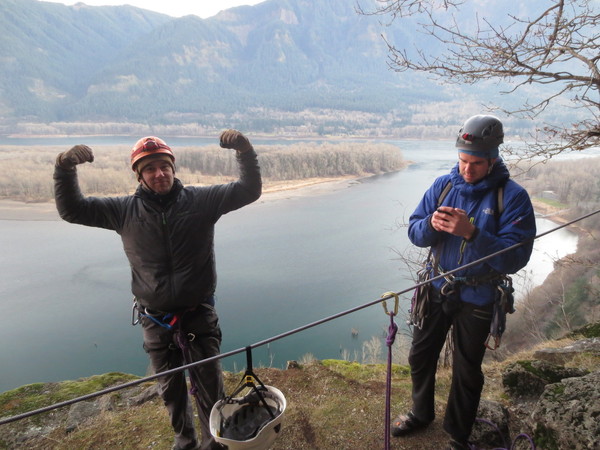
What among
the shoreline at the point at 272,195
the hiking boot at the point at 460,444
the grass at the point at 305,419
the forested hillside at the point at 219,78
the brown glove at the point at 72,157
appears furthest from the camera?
the forested hillside at the point at 219,78

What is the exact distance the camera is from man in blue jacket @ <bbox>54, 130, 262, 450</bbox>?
1.82 metres

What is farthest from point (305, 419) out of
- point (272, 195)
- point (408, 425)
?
point (272, 195)

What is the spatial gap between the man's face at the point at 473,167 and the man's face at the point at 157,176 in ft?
4.45

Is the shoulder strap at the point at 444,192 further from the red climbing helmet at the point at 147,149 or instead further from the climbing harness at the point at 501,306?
the red climbing helmet at the point at 147,149

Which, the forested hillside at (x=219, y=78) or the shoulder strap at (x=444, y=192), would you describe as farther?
the forested hillside at (x=219, y=78)

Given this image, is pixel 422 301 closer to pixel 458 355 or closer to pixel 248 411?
pixel 458 355

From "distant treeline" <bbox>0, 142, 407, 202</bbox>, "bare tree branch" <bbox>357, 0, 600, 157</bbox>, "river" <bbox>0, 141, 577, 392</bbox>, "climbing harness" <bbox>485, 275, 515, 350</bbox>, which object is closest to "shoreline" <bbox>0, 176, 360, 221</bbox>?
"distant treeline" <bbox>0, 142, 407, 202</bbox>

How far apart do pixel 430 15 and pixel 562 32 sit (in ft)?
3.70

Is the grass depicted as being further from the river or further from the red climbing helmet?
the river

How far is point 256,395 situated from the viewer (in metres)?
1.59

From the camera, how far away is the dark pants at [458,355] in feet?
5.67

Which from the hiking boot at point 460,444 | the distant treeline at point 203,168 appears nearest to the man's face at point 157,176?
the hiking boot at point 460,444

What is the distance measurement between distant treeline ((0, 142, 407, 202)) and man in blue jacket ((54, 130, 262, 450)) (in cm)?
3633

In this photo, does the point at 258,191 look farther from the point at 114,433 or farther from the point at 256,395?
the point at 114,433
